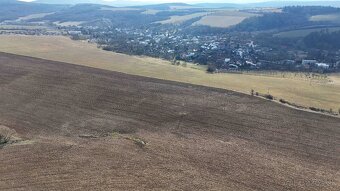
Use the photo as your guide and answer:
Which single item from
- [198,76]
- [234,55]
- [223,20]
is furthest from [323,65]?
[223,20]

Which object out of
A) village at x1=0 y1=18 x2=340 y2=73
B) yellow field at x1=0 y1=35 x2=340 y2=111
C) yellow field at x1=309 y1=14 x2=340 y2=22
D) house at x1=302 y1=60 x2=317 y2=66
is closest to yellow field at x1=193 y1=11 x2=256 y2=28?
yellow field at x1=309 y1=14 x2=340 y2=22

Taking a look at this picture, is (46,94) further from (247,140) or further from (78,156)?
(247,140)

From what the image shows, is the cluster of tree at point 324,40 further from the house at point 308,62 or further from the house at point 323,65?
the house at point 323,65

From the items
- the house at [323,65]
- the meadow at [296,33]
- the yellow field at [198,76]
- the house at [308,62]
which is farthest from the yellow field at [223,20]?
the yellow field at [198,76]

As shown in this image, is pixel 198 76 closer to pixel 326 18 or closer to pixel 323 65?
pixel 323 65

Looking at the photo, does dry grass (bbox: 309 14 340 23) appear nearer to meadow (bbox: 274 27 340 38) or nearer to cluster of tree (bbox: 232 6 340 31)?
cluster of tree (bbox: 232 6 340 31)

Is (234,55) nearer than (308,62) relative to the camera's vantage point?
No
